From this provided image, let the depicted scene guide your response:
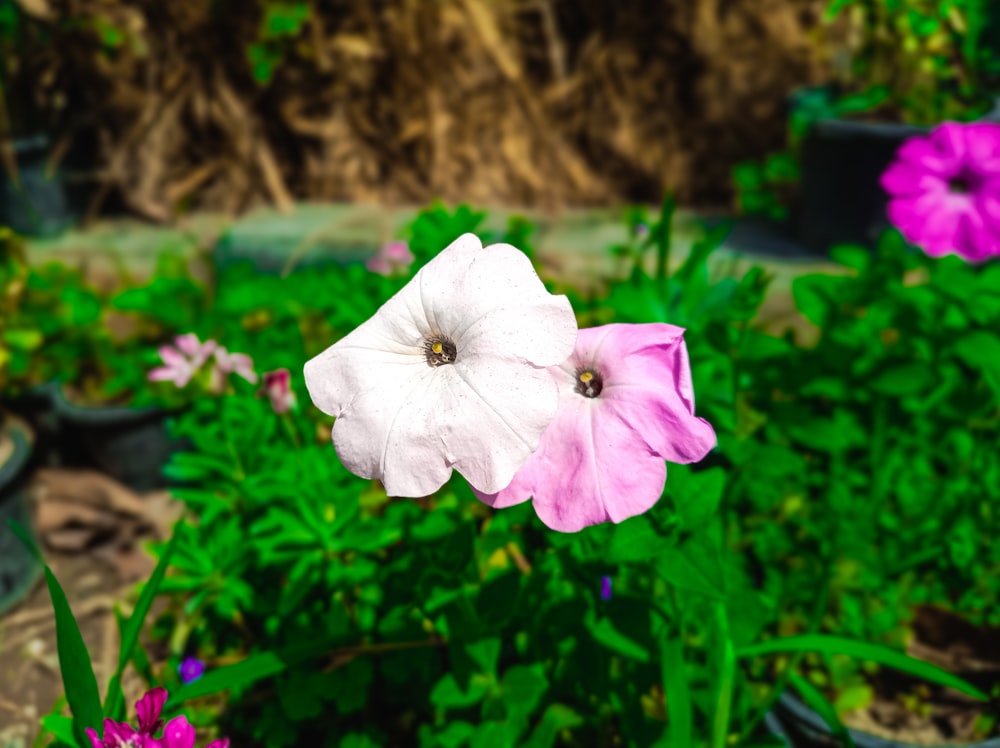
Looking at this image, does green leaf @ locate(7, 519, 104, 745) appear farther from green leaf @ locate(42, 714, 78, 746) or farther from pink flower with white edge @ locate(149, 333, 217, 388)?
pink flower with white edge @ locate(149, 333, 217, 388)

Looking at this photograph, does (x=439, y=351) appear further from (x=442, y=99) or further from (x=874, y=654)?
(x=442, y=99)

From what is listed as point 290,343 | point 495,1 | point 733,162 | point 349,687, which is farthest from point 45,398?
point 733,162

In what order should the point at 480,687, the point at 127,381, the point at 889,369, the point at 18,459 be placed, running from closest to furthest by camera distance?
1. the point at 480,687
2. the point at 889,369
3. the point at 18,459
4. the point at 127,381

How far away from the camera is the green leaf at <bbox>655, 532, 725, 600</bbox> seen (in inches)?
41.1

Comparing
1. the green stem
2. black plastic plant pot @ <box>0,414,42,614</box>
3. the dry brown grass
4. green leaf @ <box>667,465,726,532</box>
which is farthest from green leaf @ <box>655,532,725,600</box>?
the dry brown grass

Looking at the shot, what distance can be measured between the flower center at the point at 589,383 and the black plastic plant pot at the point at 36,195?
303cm

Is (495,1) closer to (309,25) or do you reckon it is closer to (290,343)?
(309,25)

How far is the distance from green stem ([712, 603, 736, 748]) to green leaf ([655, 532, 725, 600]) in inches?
5.4

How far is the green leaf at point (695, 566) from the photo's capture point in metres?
1.04

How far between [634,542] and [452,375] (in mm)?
307

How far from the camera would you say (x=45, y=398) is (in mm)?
2570

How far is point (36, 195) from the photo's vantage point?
137 inches

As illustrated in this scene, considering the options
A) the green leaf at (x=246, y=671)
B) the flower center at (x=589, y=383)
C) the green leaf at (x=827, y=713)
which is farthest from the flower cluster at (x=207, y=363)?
the green leaf at (x=827, y=713)

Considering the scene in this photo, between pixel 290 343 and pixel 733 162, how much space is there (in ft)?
7.52
